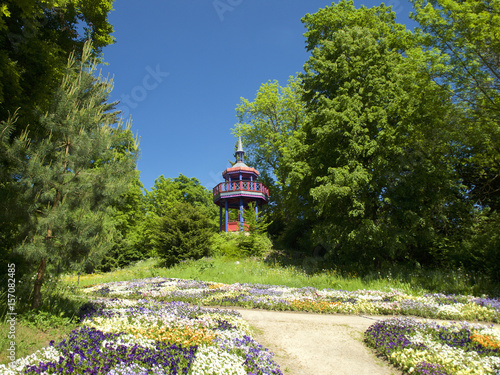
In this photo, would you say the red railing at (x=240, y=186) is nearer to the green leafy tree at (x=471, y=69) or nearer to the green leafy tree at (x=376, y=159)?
the green leafy tree at (x=376, y=159)

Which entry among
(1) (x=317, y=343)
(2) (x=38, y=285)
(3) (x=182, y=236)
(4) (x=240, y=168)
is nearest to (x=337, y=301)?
(1) (x=317, y=343)

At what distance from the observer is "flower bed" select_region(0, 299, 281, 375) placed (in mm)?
4328

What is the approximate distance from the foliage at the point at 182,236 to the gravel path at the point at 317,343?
38.2 feet

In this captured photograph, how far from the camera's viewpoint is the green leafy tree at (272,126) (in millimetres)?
30119

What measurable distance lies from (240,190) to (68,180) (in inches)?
876

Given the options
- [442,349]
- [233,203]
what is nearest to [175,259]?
[233,203]

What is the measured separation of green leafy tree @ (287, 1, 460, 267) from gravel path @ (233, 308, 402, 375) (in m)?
6.76

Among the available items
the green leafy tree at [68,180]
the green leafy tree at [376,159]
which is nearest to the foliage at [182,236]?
the green leafy tree at [376,159]

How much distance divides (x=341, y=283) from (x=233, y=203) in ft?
65.1

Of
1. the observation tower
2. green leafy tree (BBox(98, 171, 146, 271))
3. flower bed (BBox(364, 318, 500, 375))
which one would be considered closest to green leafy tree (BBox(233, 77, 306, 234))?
the observation tower

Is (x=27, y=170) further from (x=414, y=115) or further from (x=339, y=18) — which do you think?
(x=339, y=18)

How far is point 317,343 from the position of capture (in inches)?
251

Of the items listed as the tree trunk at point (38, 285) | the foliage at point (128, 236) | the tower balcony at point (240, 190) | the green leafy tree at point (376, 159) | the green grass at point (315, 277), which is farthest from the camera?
the tower balcony at point (240, 190)

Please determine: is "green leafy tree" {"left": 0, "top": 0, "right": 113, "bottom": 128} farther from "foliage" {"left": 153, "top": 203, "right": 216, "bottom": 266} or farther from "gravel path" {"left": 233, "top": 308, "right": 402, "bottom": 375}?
"foliage" {"left": 153, "top": 203, "right": 216, "bottom": 266}
